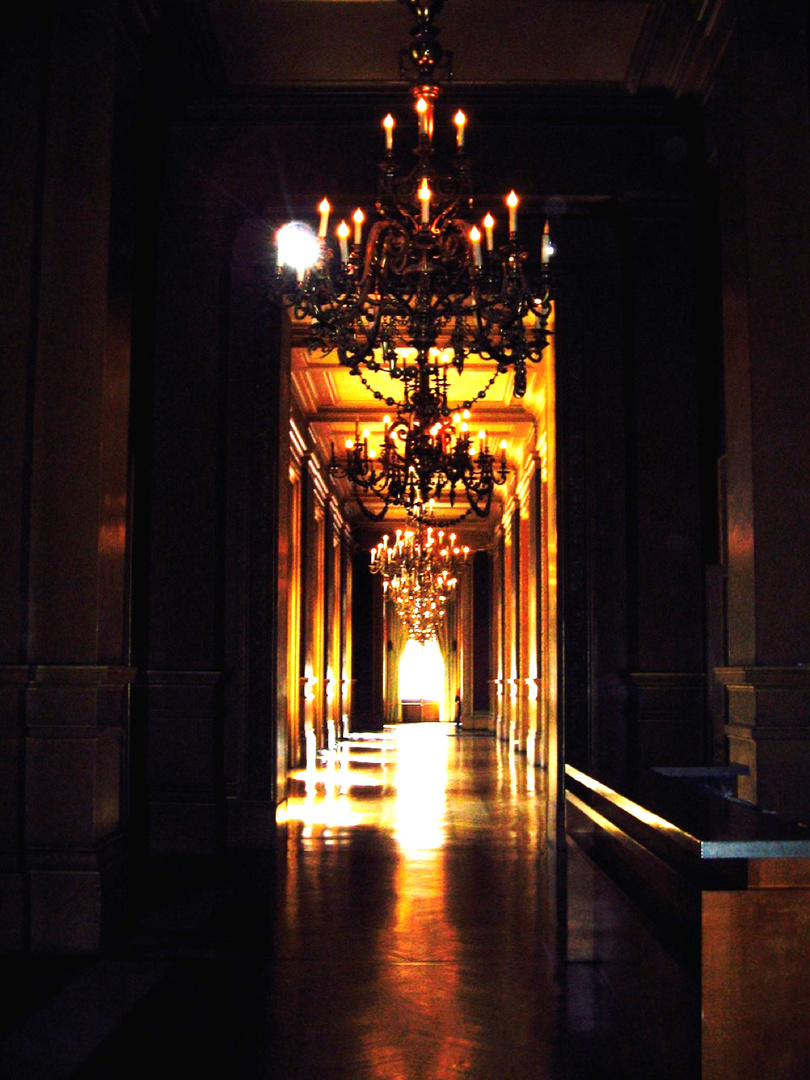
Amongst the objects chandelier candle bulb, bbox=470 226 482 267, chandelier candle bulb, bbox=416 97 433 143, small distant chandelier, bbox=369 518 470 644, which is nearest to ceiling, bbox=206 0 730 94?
chandelier candle bulb, bbox=416 97 433 143

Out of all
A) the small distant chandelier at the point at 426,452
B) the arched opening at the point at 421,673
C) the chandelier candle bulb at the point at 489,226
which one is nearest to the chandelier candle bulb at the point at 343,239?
the chandelier candle bulb at the point at 489,226

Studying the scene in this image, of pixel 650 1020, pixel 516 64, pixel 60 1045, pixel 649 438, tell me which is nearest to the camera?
pixel 650 1020

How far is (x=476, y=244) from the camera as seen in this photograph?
17.8 feet

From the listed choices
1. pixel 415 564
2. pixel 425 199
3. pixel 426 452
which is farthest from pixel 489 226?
pixel 415 564

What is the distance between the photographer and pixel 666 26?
6242mm

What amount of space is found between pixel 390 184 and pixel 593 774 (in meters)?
2.98

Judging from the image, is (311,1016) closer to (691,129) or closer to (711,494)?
(711,494)

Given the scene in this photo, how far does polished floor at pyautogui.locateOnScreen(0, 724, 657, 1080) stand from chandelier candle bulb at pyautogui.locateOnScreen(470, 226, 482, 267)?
2.99 metres

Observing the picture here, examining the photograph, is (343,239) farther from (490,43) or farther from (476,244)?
(490,43)

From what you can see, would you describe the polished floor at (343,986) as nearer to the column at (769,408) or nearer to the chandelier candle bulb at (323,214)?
the column at (769,408)

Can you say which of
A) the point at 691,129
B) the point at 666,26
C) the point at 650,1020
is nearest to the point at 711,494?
the point at 691,129

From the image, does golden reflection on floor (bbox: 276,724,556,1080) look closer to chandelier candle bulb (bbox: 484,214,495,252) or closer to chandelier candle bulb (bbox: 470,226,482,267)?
chandelier candle bulb (bbox: 470,226,482,267)

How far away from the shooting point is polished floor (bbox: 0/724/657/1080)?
134 inches

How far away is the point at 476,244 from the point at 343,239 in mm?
645
